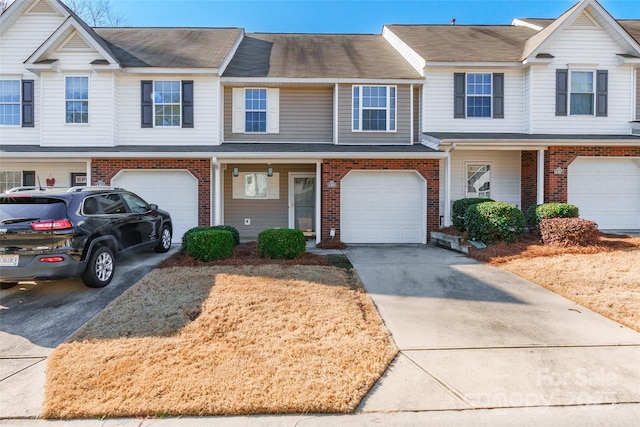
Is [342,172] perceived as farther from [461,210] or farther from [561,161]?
[561,161]

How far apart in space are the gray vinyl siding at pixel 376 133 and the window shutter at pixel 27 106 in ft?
34.7

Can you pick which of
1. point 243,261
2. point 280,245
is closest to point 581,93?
point 280,245

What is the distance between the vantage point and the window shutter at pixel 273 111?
1235 centimetres

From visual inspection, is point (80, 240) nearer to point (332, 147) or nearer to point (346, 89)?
point (332, 147)

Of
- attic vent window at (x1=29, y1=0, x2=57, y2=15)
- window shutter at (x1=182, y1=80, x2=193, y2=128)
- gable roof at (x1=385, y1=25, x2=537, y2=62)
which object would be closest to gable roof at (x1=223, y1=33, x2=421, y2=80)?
gable roof at (x1=385, y1=25, x2=537, y2=62)

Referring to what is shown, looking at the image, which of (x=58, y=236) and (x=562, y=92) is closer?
(x=58, y=236)

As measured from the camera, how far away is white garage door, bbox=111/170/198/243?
10844 mm

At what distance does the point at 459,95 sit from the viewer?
40.2ft

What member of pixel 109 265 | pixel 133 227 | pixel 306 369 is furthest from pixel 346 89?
pixel 306 369

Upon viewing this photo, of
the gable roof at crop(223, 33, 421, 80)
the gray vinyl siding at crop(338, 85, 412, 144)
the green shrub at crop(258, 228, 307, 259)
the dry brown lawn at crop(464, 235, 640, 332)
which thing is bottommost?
the dry brown lawn at crop(464, 235, 640, 332)

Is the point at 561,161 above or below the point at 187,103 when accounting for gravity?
below

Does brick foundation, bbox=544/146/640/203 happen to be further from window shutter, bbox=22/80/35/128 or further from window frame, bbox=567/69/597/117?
window shutter, bbox=22/80/35/128

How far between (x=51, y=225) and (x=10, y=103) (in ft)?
→ 33.4

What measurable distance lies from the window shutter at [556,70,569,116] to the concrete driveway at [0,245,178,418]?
13799 mm
